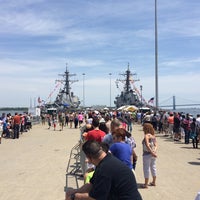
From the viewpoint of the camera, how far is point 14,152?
55.5 feet

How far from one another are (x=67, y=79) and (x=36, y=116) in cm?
4985

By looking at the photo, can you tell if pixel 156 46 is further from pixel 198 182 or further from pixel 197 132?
pixel 198 182

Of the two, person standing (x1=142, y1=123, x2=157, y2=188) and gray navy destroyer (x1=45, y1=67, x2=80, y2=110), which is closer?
person standing (x1=142, y1=123, x2=157, y2=188)

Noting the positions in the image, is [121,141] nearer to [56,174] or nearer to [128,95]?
[56,174]

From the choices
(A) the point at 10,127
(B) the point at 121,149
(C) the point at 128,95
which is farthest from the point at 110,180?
(C) the point at 128,95

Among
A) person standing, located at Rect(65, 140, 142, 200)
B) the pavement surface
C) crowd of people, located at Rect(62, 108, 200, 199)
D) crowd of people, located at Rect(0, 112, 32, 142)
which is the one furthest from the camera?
crowd of people, located at Rect(0, 112, 32, 142)

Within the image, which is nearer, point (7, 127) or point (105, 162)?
point (105, 162)

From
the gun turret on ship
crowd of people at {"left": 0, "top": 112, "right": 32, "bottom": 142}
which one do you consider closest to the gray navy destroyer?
→ the gun turret on ship

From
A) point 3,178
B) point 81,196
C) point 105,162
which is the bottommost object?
point 3,178

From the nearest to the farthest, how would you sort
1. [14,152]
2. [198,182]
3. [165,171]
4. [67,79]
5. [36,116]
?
[198,182] < [165,171] < [14,152] < [36,116] < [67,79]

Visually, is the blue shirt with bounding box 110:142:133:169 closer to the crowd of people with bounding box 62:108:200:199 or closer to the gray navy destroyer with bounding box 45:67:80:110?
the crowd of people with bounding box 62:108:200:199

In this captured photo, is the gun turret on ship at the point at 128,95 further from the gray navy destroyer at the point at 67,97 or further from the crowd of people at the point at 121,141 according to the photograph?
→ the crowd of people at the point at 121,141

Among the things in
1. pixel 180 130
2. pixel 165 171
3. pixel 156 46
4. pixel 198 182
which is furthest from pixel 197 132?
pixel 156 46

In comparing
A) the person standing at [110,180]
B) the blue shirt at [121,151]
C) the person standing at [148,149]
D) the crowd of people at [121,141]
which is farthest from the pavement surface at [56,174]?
the person standing at [110,180]
